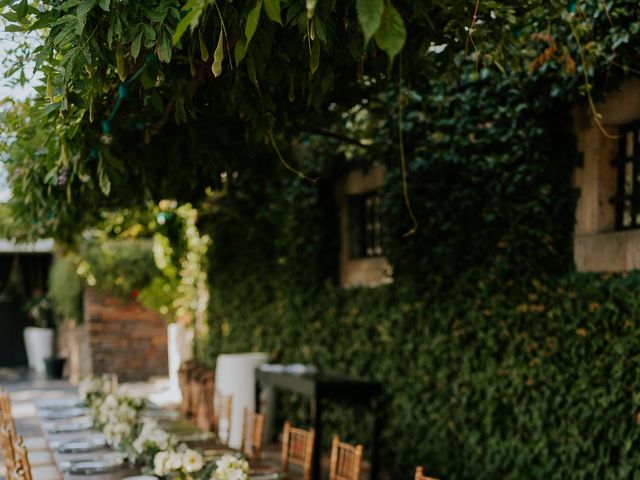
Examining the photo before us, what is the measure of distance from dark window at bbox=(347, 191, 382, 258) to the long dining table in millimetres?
2297

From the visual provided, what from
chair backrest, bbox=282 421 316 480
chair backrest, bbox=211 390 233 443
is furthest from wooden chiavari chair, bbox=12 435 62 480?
chair backrest, bbox=282 421 316 480

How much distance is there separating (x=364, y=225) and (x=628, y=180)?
301 centimetres

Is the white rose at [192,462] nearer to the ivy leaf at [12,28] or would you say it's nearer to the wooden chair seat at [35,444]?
the ivy leaf at [12,28]

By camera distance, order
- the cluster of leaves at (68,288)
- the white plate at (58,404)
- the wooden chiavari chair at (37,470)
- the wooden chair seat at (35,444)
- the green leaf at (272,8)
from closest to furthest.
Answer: the green leaf at (272,8)
the wooden chiavari chair at (37,470)
the white plate at (58,404)
the wooden chair seat at (35,444)
the cluster of leaves at (68,288)

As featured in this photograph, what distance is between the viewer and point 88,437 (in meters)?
5.30

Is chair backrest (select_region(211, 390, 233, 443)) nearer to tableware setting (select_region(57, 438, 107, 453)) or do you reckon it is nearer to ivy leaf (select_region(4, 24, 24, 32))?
tableware setting (select_region(57, 438, 107, 453))

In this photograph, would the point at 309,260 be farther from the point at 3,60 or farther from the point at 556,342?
the point at 3,60

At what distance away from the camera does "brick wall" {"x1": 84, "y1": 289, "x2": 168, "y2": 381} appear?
515 inches

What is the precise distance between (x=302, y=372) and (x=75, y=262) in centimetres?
739

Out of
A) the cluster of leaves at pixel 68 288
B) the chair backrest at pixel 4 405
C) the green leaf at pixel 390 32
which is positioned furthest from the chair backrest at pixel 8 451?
the cluster of leaves at pixel 68 288

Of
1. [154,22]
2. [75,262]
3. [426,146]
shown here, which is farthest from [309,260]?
[75,262]

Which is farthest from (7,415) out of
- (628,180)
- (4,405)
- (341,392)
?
(628,180)

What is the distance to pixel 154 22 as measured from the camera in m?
2.76

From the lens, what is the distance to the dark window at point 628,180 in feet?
15.2
